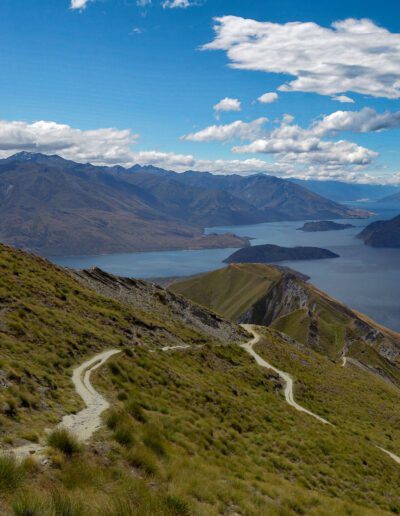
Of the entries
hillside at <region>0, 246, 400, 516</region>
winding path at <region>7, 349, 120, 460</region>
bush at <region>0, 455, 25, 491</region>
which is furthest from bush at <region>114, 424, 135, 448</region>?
bush at <region>0, 455, 25, 491</region>

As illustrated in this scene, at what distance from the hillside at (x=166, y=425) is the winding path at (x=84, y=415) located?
0.47 meters

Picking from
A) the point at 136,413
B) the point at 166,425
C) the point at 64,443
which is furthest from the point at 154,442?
the point at 166,425

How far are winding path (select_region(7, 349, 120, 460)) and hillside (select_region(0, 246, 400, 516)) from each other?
47 cm

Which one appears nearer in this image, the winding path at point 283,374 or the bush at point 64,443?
the bush at point 64,443

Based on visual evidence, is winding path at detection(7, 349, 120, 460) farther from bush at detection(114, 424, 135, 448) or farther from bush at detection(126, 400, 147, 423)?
bush at detection(126, 400, 147, 423)

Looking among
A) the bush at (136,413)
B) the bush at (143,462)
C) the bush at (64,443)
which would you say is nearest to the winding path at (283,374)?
the bush at (136,413)

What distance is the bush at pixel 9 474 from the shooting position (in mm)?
10500

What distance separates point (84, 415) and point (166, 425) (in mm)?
4517

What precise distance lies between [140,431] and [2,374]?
7.37 m

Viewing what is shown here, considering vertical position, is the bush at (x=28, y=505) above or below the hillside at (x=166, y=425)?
above

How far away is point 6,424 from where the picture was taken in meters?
15.6

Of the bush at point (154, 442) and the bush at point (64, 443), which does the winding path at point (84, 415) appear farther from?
the bush at point (154, 442)

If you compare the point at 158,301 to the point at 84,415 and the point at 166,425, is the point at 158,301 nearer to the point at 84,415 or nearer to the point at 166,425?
the point at 166,425

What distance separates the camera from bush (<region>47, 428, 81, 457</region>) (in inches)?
548
